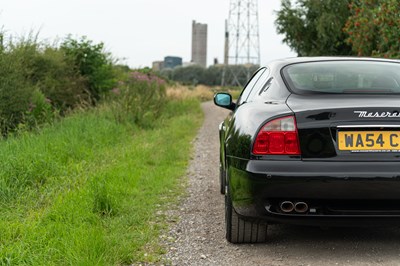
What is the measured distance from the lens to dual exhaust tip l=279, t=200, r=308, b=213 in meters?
3.51

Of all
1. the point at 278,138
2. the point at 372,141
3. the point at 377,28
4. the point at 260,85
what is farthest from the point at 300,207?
the point at 377,28

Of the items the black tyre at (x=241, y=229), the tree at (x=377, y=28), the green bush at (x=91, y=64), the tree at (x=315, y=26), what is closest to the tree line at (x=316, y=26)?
the tree at (x=315, y=26)

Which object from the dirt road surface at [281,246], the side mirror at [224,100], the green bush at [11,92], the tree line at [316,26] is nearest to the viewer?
the dirt road surface at [281,246]

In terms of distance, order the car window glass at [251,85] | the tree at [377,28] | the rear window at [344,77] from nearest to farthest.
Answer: the rear window at [344,77] → the car window glass at [251,85] → the tree at [377,28]

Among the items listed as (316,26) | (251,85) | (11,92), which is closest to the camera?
(251,85)

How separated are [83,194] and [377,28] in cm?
1288

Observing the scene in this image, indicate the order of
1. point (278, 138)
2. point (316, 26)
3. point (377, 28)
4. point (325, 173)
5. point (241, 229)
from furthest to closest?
point (316, 26) < point (377, 28) < point (241, 229) < point (278, 138) < point (325, 173)

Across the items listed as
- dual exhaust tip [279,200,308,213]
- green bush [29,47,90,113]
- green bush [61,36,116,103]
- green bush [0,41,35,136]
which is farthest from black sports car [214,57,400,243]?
green bush [61,36,116,103]

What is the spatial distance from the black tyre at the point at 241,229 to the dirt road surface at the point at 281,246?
0.05m

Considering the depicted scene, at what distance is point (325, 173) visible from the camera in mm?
3398

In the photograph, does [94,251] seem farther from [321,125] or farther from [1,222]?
[321,125]

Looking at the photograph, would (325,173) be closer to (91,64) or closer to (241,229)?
(241,229)

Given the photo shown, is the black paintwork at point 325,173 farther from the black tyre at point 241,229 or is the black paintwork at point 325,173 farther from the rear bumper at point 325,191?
the black tyre at point 241,229

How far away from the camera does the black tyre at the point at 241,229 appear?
13.2 feet
